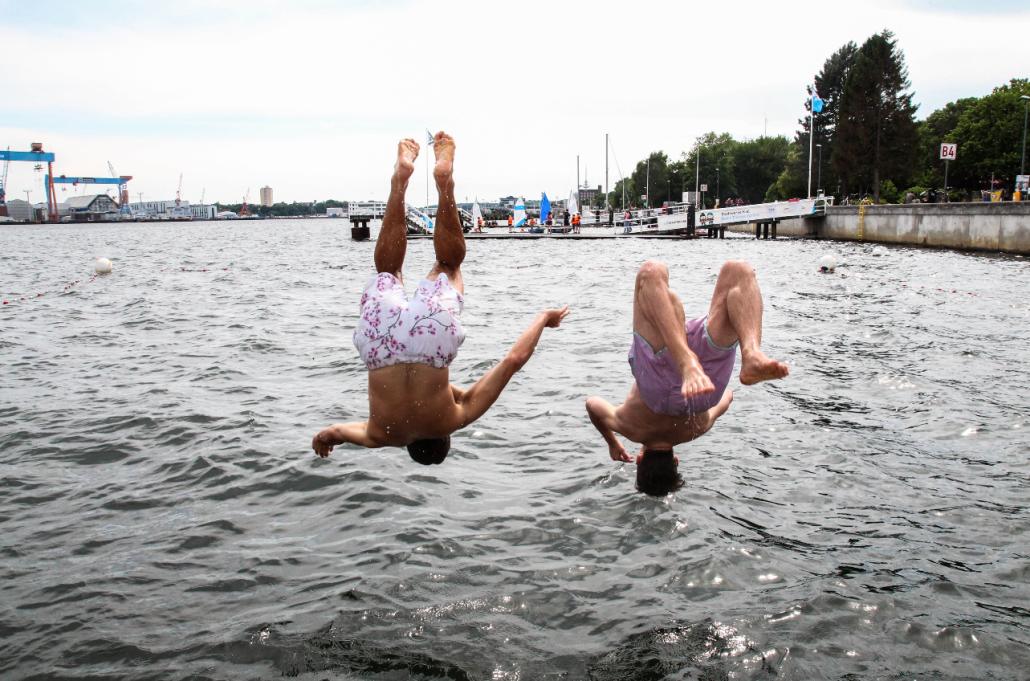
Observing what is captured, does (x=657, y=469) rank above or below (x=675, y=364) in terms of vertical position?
below

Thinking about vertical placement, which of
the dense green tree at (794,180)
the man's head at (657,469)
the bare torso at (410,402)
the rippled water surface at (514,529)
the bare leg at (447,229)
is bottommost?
the rippled water surface at (514,529)

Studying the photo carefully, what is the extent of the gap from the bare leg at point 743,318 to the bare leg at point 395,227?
244 centimetres

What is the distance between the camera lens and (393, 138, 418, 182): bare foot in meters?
6.44

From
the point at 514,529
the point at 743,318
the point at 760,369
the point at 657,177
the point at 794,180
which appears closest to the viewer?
the point at 760,369

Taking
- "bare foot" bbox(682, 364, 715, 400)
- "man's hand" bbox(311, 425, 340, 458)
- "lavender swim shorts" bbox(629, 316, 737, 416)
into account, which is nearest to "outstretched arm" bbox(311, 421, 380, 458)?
"man's hand" bbox(311, 425, 340, 458)

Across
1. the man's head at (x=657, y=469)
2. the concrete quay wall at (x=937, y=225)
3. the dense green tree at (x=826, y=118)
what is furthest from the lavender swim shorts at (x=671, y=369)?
the dense green tree at (x=826, y=118)

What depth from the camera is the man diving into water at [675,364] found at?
218 inches

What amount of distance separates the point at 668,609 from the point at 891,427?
19.4 feet

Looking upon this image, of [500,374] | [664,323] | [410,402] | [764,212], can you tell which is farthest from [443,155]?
[764,212]

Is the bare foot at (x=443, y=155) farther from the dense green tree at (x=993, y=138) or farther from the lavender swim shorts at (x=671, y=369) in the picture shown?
the dense green tree at (x=993, y=138)

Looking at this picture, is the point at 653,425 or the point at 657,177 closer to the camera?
the point at 653,425

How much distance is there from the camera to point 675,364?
20.2 ft

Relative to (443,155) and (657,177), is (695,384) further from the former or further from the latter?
(657,177)

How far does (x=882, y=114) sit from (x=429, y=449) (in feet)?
284
